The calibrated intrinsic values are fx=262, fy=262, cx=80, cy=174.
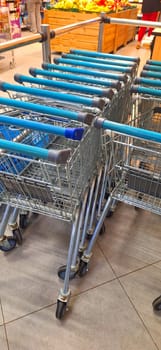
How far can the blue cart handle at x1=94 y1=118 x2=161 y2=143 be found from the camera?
3.01ft

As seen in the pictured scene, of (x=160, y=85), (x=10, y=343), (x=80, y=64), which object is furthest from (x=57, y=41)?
(x=10, y=343)

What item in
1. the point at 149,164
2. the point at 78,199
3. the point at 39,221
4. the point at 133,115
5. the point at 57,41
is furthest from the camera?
the point at 57,41

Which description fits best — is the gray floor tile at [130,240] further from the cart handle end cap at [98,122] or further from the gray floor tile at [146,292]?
the cart handle end cap at [98,122]

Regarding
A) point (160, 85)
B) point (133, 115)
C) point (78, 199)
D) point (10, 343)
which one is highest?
point (160, 85)

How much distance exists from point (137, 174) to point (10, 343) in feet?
2.97

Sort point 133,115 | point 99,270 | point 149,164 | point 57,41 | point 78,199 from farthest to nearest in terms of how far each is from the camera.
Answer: point 57,41 → point 133,115 → point 99,270 → point 149,164 → point 78,199

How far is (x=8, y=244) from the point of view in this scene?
1492 mm

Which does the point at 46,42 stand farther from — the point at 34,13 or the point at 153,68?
the point at 34,13

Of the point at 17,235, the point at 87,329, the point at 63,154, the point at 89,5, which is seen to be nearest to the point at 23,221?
the point at 17,235

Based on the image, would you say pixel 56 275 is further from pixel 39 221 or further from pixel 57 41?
pixel 57 41

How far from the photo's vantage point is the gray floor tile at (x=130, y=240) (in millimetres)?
1457

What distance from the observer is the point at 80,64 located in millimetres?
1599

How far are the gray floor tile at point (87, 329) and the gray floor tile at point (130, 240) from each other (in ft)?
0.70

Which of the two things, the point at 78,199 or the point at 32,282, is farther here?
the point at 32,282
